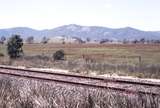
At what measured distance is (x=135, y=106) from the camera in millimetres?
7156

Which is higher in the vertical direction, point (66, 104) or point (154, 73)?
point (66, 104)

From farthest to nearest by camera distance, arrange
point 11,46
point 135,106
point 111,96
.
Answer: point 11,46 < point 111,96 < point 135,106

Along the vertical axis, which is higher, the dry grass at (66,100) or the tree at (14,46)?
the dry grass at (66,100)

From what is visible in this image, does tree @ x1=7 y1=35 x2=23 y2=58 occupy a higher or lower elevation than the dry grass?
lower

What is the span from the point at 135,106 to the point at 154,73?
1899 centimetres

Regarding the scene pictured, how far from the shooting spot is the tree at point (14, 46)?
4522 centimetres

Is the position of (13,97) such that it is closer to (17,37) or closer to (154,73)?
(154,73)

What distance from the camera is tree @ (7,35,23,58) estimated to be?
4522 centimetres

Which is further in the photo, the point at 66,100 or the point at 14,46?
the point at 14,46

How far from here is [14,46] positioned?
151 ft

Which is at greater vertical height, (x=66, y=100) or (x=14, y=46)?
(x=66, y=100)

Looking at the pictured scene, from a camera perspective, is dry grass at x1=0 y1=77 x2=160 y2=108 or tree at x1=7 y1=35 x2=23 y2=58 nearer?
dry grass at x1=0 y1=77 x2=160 y2=108

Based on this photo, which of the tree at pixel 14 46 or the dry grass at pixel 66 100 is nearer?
the dry grass at pixel 66 100

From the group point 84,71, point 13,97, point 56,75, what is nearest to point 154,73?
point 84,71
